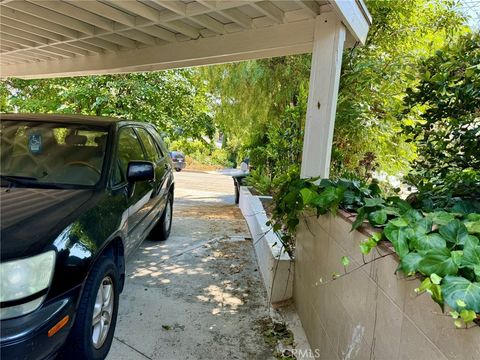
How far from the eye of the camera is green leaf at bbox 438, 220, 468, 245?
4.65 ft

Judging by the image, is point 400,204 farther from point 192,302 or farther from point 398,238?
point 192,302

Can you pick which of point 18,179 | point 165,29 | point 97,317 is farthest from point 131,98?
point 97,317

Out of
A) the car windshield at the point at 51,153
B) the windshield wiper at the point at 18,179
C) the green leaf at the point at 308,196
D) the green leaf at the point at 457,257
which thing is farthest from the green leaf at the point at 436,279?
the windshield wiper at the point at 18,179

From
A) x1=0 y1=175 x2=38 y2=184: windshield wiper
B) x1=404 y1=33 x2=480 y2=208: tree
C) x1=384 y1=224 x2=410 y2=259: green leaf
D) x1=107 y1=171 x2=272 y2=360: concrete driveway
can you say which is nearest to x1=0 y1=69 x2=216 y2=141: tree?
x1=107 y1=171 x2=272 y2=360: concrete driveway

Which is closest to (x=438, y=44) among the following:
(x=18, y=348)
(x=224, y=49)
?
(x=224, y=49)

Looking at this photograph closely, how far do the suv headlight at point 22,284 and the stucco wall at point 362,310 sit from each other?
5.41ft

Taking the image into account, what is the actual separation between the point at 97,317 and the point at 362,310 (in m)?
1.70

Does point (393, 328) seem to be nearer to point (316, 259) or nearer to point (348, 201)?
point (348, 201)

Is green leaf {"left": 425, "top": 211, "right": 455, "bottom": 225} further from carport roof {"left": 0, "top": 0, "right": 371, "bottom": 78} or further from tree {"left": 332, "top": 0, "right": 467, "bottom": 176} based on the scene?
tree {"left": 332, "top": 0, "right": 467, "bottom": 176}

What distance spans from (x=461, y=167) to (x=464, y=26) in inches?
121

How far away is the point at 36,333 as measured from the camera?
1772 millimetres

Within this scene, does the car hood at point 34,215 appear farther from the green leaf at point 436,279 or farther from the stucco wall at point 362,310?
the green leaf at point 436,279

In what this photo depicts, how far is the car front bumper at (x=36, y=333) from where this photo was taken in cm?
170

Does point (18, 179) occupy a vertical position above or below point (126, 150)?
below
